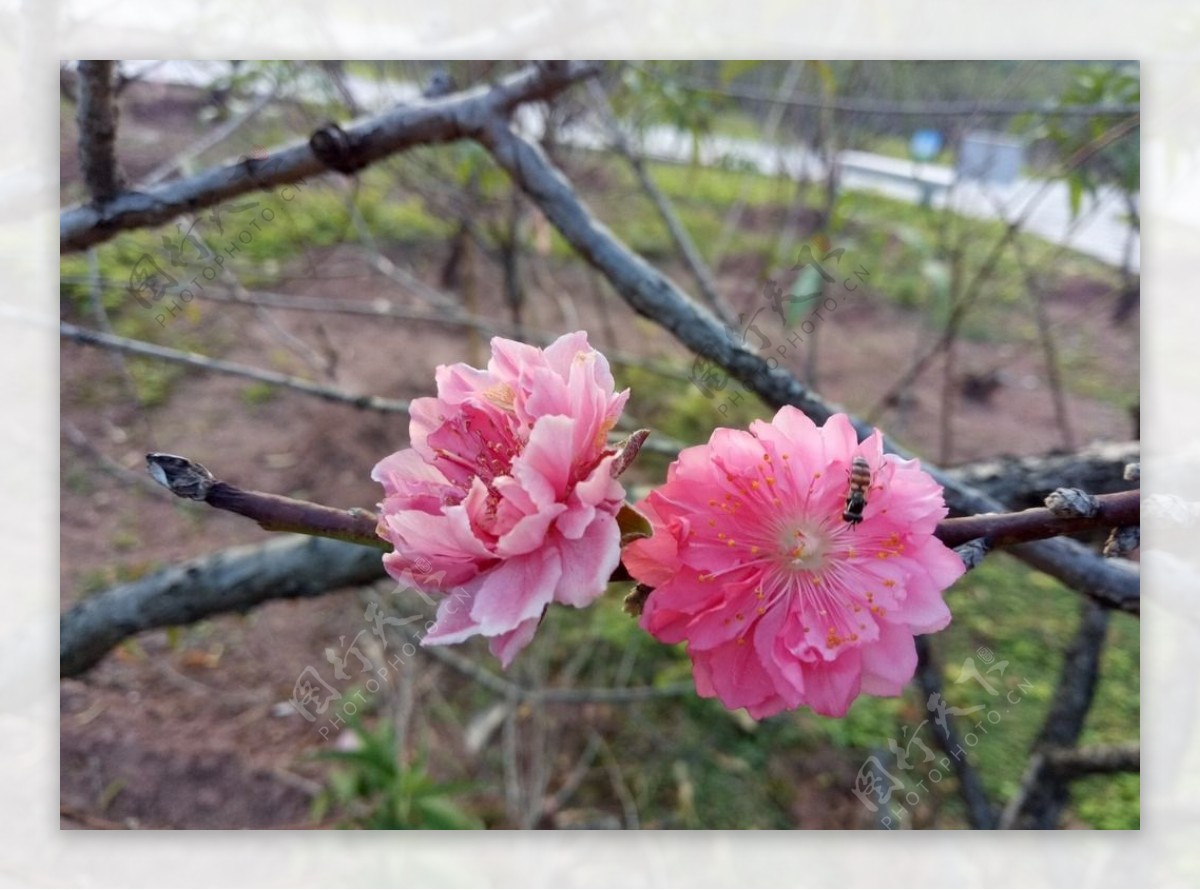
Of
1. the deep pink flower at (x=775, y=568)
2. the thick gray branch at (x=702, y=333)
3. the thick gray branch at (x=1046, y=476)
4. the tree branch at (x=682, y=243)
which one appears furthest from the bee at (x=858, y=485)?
the tree branch at (x=682, y=243)

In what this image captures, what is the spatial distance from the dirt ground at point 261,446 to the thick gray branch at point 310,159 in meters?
0.19

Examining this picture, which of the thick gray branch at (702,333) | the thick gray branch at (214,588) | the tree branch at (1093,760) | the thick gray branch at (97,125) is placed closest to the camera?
the thick gray branch at (702,333)

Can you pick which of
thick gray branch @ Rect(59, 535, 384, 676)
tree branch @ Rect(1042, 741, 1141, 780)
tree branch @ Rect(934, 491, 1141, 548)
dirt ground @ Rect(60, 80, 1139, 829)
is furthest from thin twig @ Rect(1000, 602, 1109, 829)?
thick gray branch @ Rect(59, 535, 384, 676)

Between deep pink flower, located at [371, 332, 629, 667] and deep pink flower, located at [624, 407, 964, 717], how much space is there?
0.04 m

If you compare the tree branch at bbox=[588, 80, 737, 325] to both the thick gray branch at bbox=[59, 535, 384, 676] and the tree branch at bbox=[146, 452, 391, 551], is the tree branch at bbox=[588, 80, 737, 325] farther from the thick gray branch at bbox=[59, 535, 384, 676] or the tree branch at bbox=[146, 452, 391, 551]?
the tree branch at bbox=[146, 452, 391, 551]

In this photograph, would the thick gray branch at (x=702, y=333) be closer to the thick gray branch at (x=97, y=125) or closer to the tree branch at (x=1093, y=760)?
the thick gray branch at (x=97, y=125)

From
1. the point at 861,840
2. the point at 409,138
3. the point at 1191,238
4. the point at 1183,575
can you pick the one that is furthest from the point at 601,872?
the point at 1191,238

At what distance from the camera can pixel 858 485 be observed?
35 cm

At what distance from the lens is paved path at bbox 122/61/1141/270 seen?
118 cm

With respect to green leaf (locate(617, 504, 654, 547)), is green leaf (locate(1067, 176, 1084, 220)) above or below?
above

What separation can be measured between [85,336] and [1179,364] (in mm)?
1048

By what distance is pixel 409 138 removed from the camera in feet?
2.15

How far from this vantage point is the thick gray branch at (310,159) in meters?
0.64

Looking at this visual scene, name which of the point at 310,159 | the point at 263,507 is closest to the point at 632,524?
the point at 263,507
